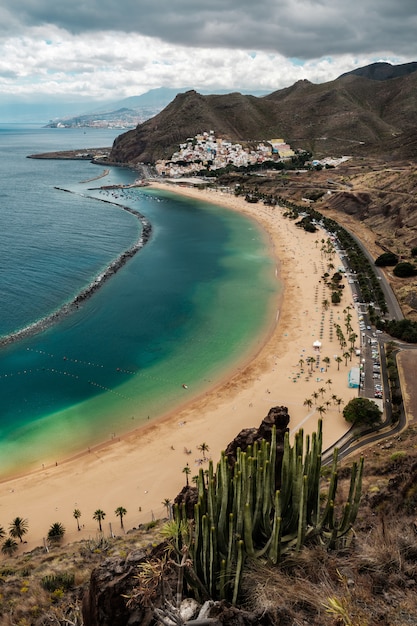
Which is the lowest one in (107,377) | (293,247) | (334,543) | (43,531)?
(43,531)

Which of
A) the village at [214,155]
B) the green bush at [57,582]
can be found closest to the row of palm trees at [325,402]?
the green bush at [57,582]

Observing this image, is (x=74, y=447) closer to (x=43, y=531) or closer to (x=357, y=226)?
(x=43, y=531)

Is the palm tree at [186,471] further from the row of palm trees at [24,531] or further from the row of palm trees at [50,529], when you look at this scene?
the row of palm trees at [24,531]

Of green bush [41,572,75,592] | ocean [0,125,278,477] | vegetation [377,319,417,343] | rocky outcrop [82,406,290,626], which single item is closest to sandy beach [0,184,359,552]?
ocean [0,125,278,477]

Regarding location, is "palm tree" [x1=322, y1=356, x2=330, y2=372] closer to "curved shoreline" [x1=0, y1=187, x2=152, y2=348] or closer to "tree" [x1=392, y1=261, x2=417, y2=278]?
"tree" [x1=392, y1=261, x2=417, y2=278]

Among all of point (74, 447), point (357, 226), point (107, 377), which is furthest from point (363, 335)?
point (357, 226)
